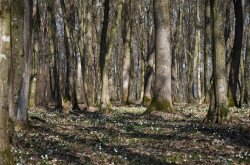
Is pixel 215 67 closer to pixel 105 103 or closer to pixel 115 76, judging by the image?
pixel 105 103

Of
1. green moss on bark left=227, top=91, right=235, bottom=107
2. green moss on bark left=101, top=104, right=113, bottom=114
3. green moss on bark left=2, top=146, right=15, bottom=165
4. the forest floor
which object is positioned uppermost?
green moss on bark left=227, top=91, right=235, bottom=107

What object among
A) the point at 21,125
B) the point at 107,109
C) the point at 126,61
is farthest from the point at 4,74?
the point at 126,61

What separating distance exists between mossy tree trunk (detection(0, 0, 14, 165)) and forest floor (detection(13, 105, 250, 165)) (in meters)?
2.34

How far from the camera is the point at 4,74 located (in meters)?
8.34

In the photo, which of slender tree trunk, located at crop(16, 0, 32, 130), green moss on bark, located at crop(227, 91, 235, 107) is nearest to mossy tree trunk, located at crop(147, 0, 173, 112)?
green moss on bark, located at crop(227, 91, 235, 107)

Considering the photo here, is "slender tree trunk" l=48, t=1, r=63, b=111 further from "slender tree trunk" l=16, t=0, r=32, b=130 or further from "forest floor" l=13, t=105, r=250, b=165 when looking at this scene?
"slender tree trunk" l=16, t=0, r=32, b=130

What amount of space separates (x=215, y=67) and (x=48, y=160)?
8.11 metres

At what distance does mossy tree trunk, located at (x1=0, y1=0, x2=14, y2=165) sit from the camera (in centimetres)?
830

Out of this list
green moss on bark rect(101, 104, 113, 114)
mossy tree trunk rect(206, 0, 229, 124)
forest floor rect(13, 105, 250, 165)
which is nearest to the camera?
forest floor rect(13, 105, 250, 165)

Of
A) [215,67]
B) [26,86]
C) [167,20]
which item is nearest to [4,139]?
[26,86]

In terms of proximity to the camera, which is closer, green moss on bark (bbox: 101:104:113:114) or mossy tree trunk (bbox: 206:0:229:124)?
mossy tree trunk (bbox: 206:0:229:124)

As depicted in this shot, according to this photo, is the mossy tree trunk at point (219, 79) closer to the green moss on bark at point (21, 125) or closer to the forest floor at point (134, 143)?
the forest floor at point (134, 143)

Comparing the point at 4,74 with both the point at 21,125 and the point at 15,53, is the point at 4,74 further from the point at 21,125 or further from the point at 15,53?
the point at 21,125

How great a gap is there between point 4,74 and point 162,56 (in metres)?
15.3
